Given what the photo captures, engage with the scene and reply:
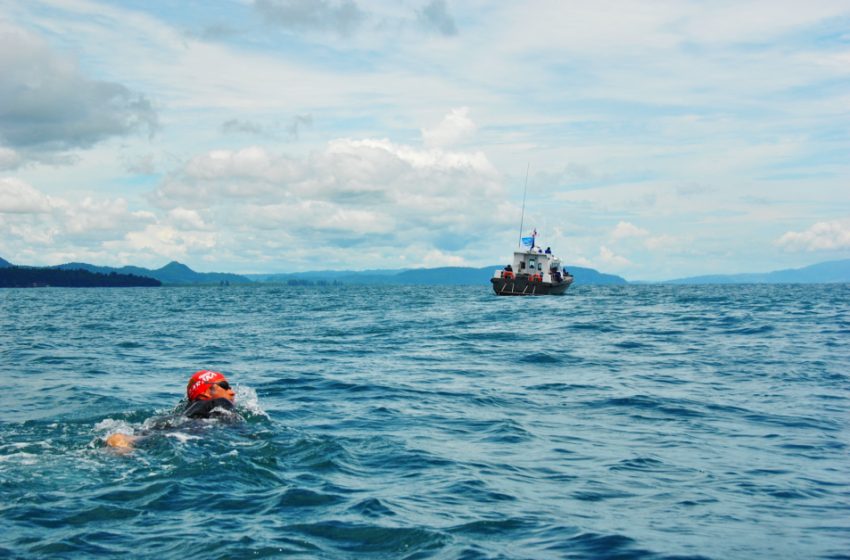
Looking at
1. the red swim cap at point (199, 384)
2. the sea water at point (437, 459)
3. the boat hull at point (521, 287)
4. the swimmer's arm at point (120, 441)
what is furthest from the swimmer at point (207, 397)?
the boat hull at point (521, 287)

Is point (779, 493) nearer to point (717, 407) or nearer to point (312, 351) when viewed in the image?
point (717, 407)

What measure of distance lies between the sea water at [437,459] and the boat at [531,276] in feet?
180

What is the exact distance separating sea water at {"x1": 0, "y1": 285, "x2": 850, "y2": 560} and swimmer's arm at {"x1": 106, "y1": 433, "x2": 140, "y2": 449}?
0.18 meters

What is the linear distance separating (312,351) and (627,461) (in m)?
18.8

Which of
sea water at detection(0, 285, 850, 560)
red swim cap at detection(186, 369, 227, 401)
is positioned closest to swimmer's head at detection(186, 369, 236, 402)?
red swim cap at detection(186, 369, 227, 401)

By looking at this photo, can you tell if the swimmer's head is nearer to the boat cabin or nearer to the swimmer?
the swimmer

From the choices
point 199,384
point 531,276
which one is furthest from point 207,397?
point 531,276

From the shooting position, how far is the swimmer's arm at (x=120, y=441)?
452 inches

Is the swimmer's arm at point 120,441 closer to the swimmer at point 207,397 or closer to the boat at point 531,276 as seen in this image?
the swimmer at point 207,397

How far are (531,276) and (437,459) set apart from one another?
6936 centimetres

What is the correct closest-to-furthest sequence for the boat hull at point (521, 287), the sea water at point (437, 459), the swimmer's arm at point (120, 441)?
the sea water at point (437, 459) → the swimmer's arm at point (120, 441) → the boat hull at point (521, 287)

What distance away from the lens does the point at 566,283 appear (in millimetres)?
87188

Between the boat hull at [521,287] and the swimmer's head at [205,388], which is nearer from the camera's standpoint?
the swimmer's head at [205,388]

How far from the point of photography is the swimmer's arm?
1148 centimetres
